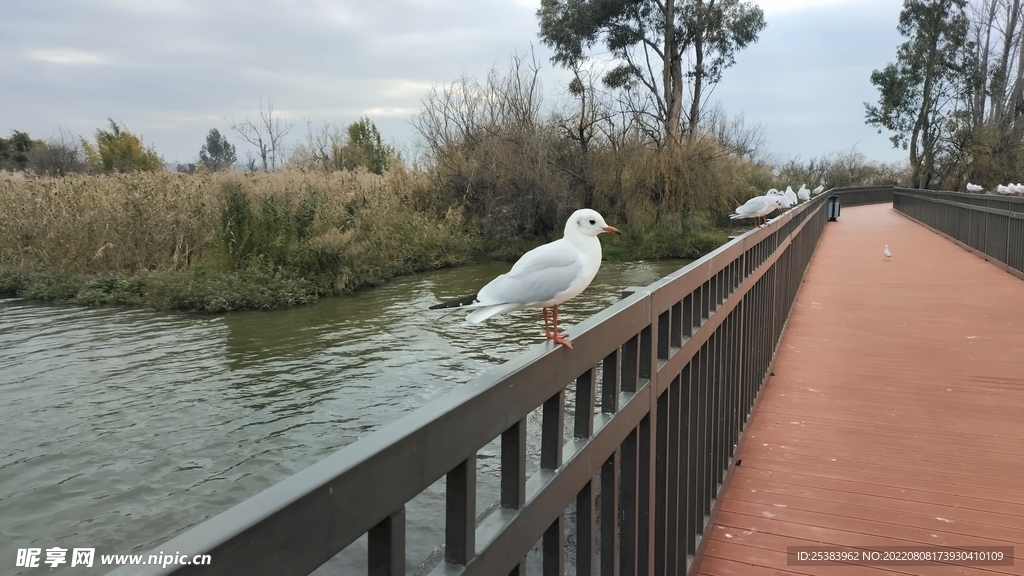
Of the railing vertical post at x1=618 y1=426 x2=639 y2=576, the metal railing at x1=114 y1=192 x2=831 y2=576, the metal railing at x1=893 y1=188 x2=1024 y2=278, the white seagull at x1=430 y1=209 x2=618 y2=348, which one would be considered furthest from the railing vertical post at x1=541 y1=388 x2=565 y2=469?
the metal railing at x1=893 y1=188 x2=1024 y2=278

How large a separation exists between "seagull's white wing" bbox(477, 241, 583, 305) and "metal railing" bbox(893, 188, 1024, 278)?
10420mm

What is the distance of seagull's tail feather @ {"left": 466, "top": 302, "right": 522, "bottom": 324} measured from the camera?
6.87 ft

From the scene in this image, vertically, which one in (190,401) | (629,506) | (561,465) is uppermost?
(561,465)

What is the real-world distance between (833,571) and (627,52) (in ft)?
96.3

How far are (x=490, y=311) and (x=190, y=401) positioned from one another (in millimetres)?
7232

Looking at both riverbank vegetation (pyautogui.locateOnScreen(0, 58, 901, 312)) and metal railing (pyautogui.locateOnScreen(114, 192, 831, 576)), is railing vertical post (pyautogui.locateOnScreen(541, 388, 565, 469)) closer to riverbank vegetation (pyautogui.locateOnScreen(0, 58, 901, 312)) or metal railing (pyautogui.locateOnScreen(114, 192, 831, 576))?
metal railing (pyautogui.locateOnScreen(114, 192, 831, 576))

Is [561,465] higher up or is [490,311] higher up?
[490,311]

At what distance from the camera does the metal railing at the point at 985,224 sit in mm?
10789

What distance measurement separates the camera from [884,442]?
4160 millimetres

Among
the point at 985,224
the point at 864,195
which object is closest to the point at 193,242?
the point at 985,224

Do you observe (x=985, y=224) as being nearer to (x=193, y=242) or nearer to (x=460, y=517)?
(x=460, y=517)

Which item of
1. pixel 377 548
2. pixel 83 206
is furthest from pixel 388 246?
pixel 377 548

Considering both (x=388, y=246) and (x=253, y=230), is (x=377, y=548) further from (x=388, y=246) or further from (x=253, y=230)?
(x=388, y=246)

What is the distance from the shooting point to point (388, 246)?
65.2 feet
